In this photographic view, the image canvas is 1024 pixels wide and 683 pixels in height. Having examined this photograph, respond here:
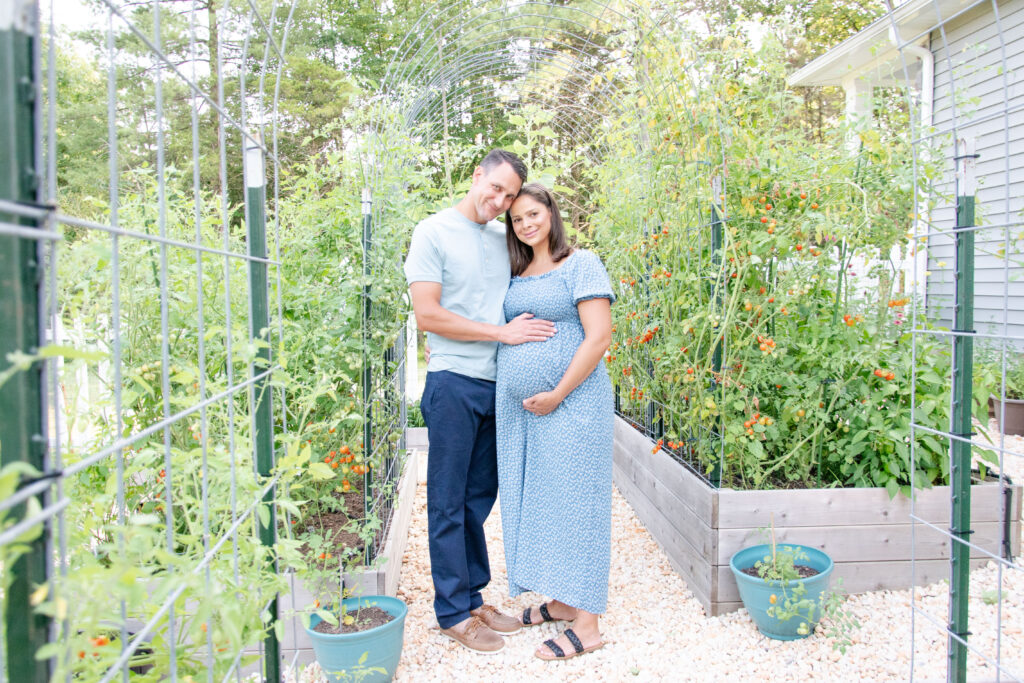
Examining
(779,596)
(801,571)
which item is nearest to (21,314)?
(779,596)

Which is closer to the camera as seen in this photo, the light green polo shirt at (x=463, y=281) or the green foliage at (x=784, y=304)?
the light green polo shirt at (x=463, y=281)

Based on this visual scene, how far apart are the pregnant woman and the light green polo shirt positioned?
0.07 metres

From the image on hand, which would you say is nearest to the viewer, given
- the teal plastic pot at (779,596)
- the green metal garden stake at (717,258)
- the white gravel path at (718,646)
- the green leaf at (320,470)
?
the green leaf at (320,470)

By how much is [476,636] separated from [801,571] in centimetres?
118

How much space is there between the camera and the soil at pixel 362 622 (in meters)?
2.07

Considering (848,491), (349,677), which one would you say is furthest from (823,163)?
(349,677)

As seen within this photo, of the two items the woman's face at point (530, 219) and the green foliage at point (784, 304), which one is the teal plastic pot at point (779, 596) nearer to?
the green foliage at point (784, 304)

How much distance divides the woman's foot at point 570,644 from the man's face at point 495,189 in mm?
1492

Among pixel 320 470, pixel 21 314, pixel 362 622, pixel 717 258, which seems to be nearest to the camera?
pixel 21 314

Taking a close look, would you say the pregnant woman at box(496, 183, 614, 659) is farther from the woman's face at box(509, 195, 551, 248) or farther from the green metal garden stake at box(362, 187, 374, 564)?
the green metal garden stake at box(362, 187, 374, 564)

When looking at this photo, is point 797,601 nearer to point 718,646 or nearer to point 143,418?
point 718,646

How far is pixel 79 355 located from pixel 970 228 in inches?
75.2

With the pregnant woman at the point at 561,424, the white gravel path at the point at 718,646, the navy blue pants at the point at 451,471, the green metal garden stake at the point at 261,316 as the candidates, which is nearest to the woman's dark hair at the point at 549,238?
the pregnant woman at the point at 561,424

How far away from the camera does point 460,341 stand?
2.39 metres
